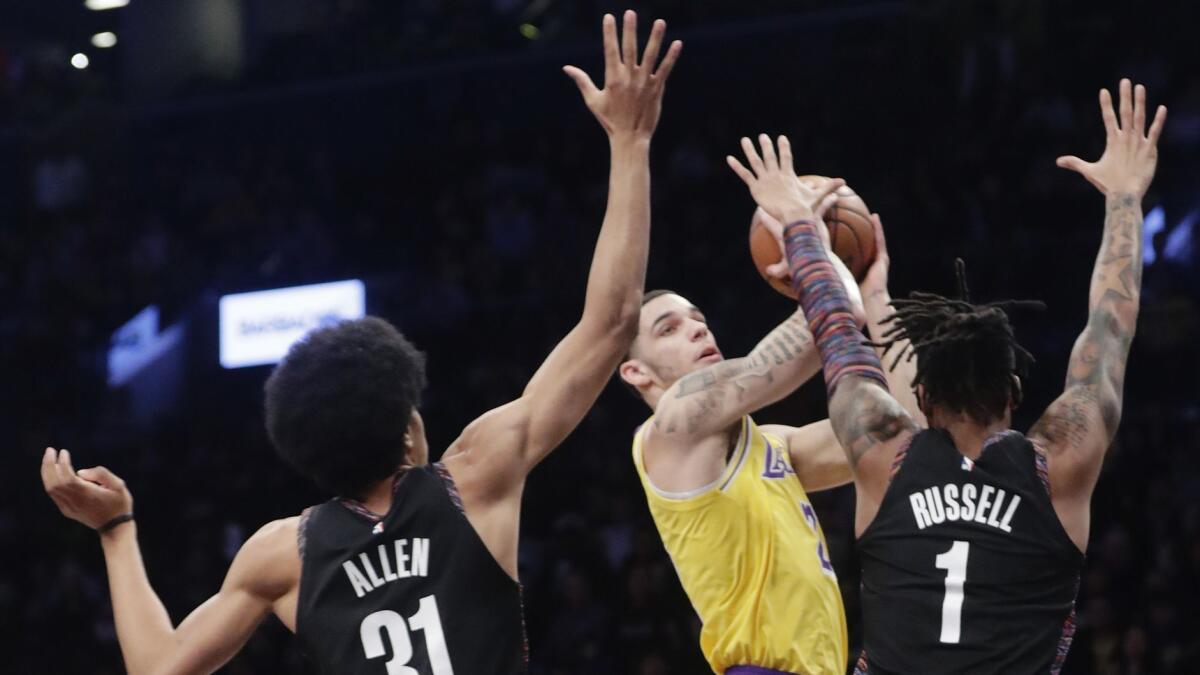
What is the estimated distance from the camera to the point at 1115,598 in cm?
883

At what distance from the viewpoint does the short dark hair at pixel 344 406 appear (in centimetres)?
333

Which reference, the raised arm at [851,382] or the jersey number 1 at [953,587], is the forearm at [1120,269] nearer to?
the raised arm at [851,382]

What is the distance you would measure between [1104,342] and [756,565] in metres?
1.35

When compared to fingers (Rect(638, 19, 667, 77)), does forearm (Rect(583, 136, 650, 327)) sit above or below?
below

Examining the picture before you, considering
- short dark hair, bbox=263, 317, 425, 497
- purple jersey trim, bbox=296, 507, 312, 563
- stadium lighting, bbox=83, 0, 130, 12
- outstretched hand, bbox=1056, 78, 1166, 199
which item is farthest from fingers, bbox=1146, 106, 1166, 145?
stadium lighting, bbox=83, 0, 130, 12

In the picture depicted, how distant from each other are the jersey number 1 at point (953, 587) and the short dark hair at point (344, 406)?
1.19m

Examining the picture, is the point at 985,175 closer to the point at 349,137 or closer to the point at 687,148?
the point at 687,148

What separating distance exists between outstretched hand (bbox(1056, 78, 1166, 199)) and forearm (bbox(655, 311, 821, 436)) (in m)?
0.87

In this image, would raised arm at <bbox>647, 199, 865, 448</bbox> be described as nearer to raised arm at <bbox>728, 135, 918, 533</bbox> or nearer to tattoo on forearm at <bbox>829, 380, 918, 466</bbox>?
raised arm at <bbox>728, 135, 918, 533</bbox>

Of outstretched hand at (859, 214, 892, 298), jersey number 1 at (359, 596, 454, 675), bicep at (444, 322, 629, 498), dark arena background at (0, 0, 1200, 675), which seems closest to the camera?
jersey number 1 at (359, 596, 454, 675)

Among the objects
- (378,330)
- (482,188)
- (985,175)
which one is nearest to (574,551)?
(985,175)

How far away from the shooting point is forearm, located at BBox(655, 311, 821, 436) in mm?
4418

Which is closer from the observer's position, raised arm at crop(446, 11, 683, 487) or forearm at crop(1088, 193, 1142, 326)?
raised arm at crop(446, 11, 683, 487)

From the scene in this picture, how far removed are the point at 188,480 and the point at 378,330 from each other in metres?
10.4
